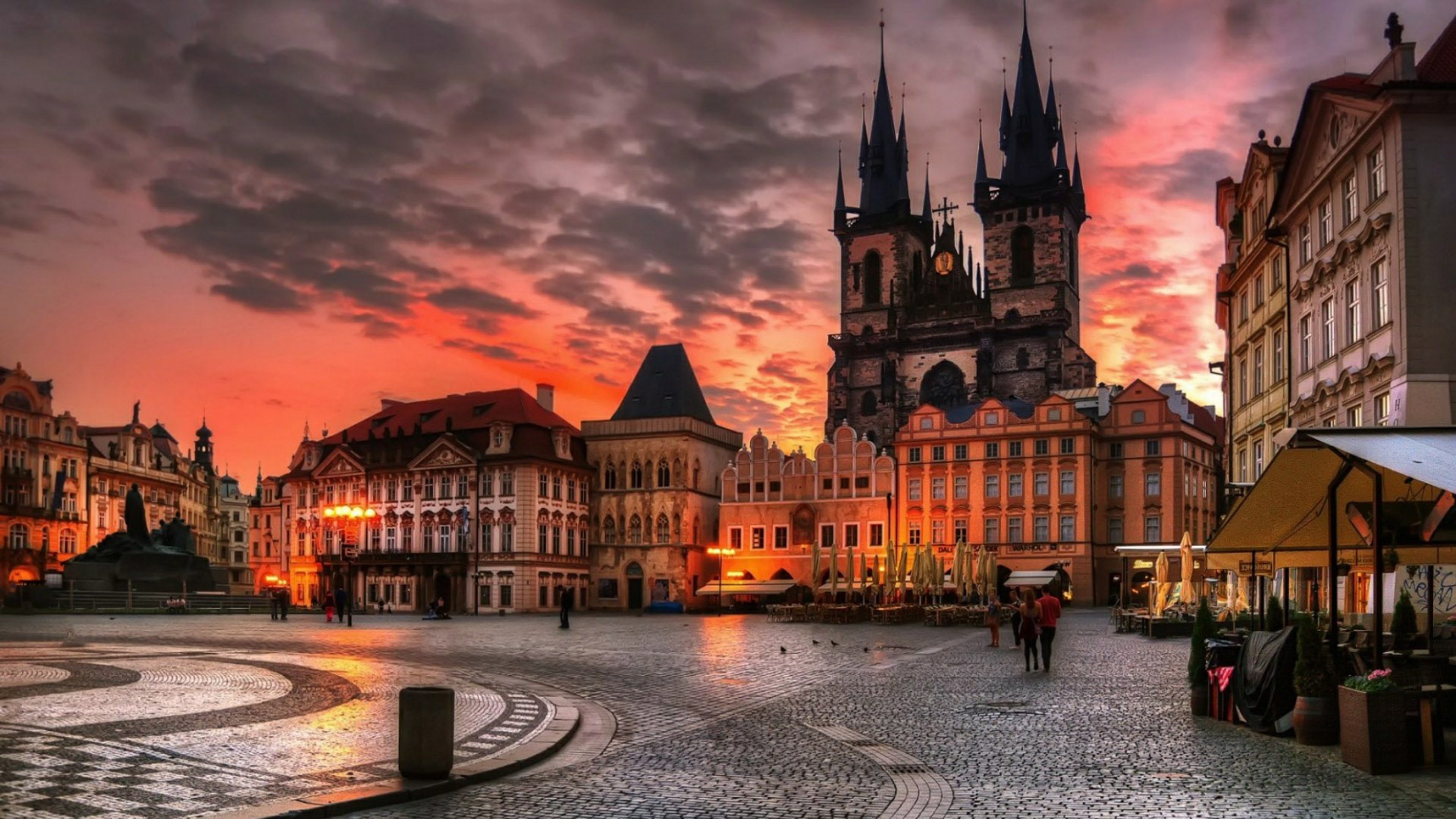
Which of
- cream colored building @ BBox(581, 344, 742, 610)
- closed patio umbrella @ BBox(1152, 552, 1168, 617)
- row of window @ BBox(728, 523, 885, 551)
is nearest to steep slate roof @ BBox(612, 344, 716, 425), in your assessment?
cream colored building @ BBox(581, 344, 742, 610)

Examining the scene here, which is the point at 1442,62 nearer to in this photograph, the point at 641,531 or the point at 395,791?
the point at 395,791

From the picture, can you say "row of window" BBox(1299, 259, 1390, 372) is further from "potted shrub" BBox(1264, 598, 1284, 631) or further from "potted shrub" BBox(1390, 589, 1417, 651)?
"potted shrub" BBox(1390, 589, 1417, 651)

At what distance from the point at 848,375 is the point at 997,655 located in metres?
83.4

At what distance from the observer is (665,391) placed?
3812 inches

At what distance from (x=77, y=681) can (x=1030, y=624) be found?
16855 millimetres

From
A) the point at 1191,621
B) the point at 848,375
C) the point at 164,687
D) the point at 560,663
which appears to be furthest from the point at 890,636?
the point at 848,375

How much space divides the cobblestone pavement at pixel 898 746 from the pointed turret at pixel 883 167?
9428 centimetres

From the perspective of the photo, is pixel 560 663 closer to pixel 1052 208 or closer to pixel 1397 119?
pixel 1397 119

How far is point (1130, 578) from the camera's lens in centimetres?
7931

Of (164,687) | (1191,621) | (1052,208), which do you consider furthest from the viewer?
(1052,208)

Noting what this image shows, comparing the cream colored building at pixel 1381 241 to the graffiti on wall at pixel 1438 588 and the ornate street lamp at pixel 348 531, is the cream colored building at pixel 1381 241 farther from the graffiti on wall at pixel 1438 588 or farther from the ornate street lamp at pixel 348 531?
the ornate street lamp at pixel 348 531

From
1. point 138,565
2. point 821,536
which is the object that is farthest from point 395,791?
point 821,536

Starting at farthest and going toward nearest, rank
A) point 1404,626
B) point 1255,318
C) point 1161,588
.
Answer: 1. point 1255,318
2. point 1161,588
3. point 1404,626

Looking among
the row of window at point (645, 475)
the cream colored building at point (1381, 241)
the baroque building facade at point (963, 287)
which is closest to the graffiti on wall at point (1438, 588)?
the cream colored building at point (1381, 241)
